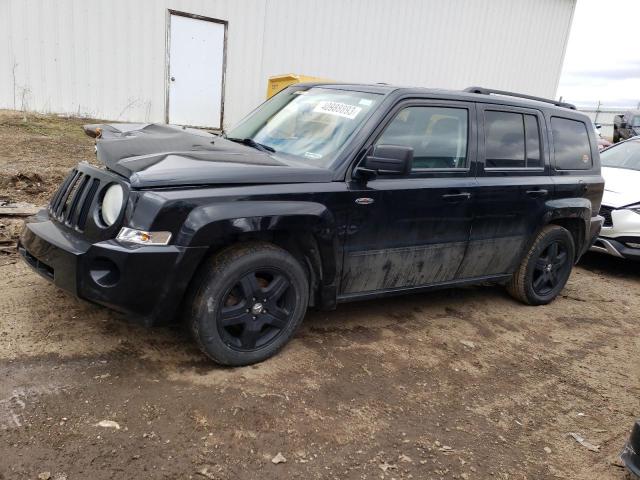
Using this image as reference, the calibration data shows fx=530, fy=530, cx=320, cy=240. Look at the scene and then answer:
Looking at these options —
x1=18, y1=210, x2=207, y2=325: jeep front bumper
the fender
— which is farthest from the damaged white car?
x1=18, y1=210, x2=207, y2=325: jeep front bumper

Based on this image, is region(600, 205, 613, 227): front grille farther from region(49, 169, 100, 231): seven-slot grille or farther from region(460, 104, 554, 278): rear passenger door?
region(49, 169, 100, 231): seven-slot grille

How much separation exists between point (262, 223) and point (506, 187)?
2265mm

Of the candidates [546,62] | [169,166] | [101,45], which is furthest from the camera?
[546,62]

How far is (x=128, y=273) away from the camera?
9.32 feet

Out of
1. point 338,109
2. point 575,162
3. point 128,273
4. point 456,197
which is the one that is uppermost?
point 338,109

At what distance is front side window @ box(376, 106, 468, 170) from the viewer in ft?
12.4

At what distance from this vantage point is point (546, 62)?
680 inches

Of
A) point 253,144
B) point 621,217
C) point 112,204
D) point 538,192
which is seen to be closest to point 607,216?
point 621,217

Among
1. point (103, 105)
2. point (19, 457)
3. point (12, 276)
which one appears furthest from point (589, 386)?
point (103, 105)

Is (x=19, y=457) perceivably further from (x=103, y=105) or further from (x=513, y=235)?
(x=103, y=105)

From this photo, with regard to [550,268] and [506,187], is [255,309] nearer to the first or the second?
[506,187]

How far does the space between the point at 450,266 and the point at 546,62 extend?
1568 centimetres

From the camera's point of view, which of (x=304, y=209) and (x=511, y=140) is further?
(x=511, y=140)

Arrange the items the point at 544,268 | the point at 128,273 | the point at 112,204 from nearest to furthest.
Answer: the point at 128,273
the point at 112,204
the point at 544,268
